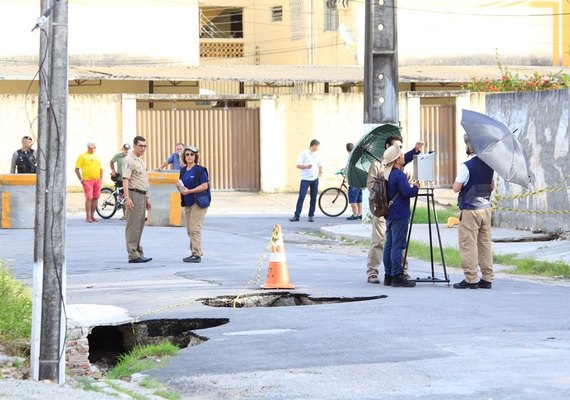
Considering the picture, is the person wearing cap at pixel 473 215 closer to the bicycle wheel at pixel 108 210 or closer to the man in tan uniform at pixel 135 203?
the man in tan uniform at pixel 135 203

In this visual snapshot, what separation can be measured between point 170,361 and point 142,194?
27.5ft

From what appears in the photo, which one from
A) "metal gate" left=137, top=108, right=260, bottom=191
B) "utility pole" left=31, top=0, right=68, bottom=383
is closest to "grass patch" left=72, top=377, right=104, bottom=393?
"utility pole" left=31, top=0, right=68, bottom=383

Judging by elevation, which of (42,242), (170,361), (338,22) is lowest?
(170,361)

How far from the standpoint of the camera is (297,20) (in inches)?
2078

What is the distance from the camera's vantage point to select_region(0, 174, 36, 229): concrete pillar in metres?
25.8

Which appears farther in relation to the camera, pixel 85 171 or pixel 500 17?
pixel 500 17

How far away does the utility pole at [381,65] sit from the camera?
84.0 ft

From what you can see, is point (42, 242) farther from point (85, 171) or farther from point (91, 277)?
point (85, 171)

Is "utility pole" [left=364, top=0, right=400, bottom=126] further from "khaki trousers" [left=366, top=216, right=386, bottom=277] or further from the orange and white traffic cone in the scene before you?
the orange and white traffic cone

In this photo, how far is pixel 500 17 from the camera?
1950 inches

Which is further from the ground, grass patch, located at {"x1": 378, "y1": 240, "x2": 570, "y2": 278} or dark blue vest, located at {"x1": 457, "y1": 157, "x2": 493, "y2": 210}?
dark blue vest, located at {"x1": 457, "y1": 157, "x2": 493, "y2": 210}

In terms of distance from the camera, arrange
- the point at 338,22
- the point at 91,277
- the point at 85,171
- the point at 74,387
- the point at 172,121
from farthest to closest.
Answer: the point at 338,22, the point at 172,121, the point at 85,171, the point at 91,277, the point at 74,387

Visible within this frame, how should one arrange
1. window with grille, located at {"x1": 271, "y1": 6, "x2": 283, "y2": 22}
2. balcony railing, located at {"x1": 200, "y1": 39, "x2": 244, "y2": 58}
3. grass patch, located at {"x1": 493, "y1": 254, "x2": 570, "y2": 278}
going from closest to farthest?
grass patch, located at {"x1": 493, "y1": 254, "x2": 570, "y2": 278}, window with grille, located at {"x1": 271, "y1": 6, "x2": 283, "y2": 22}, balcony railing, located at {"x1": 200, "y1": 39, "x2": 244, "y2": 58}

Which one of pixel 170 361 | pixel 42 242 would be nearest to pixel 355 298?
pixel 170 361
